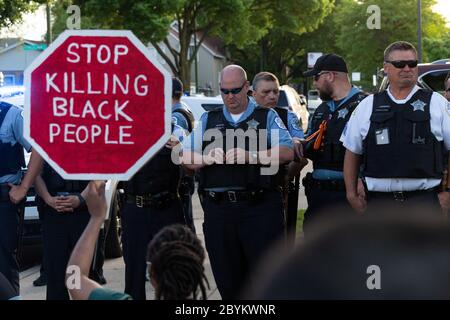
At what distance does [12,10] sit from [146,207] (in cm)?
2312

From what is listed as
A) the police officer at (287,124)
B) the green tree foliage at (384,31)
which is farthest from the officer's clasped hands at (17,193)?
the green tree foliage at (384,31)

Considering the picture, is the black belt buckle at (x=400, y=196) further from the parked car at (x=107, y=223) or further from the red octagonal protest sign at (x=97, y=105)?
the parked car at (x=107, y=223)

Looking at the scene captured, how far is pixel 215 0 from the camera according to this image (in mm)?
39406

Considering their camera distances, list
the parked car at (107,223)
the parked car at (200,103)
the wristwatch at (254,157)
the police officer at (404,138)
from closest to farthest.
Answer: the police officer at (404,138)
the wristwatch at (254,157)
the parked car at (107,223)
the parked car at (200,103)

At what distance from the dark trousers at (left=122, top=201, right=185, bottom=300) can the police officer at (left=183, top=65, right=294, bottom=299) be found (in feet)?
1.37

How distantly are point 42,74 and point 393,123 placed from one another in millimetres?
2835

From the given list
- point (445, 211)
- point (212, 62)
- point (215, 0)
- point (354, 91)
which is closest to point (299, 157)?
point (354, 91)

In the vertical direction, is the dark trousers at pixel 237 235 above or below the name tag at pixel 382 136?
below

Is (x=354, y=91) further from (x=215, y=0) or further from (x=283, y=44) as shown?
(x=283, y=44)

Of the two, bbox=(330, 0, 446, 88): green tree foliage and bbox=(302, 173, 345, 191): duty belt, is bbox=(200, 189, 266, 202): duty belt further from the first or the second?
bbox=(330, 0, 446, 88): green tree foliage

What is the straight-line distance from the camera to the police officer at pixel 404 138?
16.9ft

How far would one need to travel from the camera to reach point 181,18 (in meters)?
42.3

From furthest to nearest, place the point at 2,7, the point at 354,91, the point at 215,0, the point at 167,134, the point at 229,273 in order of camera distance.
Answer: the point at 215,0 → the point at 2,7 → the point at 354,91 → the point at 229,273 → the point at 167,134

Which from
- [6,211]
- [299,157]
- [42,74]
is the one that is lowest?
[6,211]
